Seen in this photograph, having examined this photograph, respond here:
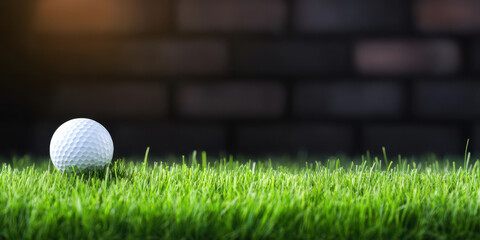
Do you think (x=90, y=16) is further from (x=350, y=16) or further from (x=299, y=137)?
(x=350, y=16)

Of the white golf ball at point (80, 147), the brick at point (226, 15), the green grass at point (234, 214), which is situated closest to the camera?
the green grass at point (234, 214)

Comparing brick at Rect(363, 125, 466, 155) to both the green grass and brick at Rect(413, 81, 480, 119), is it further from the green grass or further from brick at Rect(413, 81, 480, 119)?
the green grass

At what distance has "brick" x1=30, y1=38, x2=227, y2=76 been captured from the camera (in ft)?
8.80

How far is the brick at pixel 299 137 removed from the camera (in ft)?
8.80

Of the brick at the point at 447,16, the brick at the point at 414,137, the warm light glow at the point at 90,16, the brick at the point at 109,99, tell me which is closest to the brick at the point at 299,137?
the brick at the point at 414,137

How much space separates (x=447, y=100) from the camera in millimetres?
2682

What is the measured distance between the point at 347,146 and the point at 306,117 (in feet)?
0.99

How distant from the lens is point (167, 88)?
2697 millimetres

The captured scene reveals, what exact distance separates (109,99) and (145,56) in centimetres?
34

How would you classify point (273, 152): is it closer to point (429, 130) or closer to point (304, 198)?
point (429, 130)

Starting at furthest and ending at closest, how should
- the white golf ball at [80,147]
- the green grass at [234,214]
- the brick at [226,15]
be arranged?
the brick at [226,15], the white golf ball at [80,147], the green grass at [234,214]

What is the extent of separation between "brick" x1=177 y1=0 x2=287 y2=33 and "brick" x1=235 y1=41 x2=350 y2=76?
12cm

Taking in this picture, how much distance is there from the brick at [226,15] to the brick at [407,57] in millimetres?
528

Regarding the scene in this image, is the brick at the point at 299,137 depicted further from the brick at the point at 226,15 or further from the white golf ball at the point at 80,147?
the white golf ball at the point at 80,147
